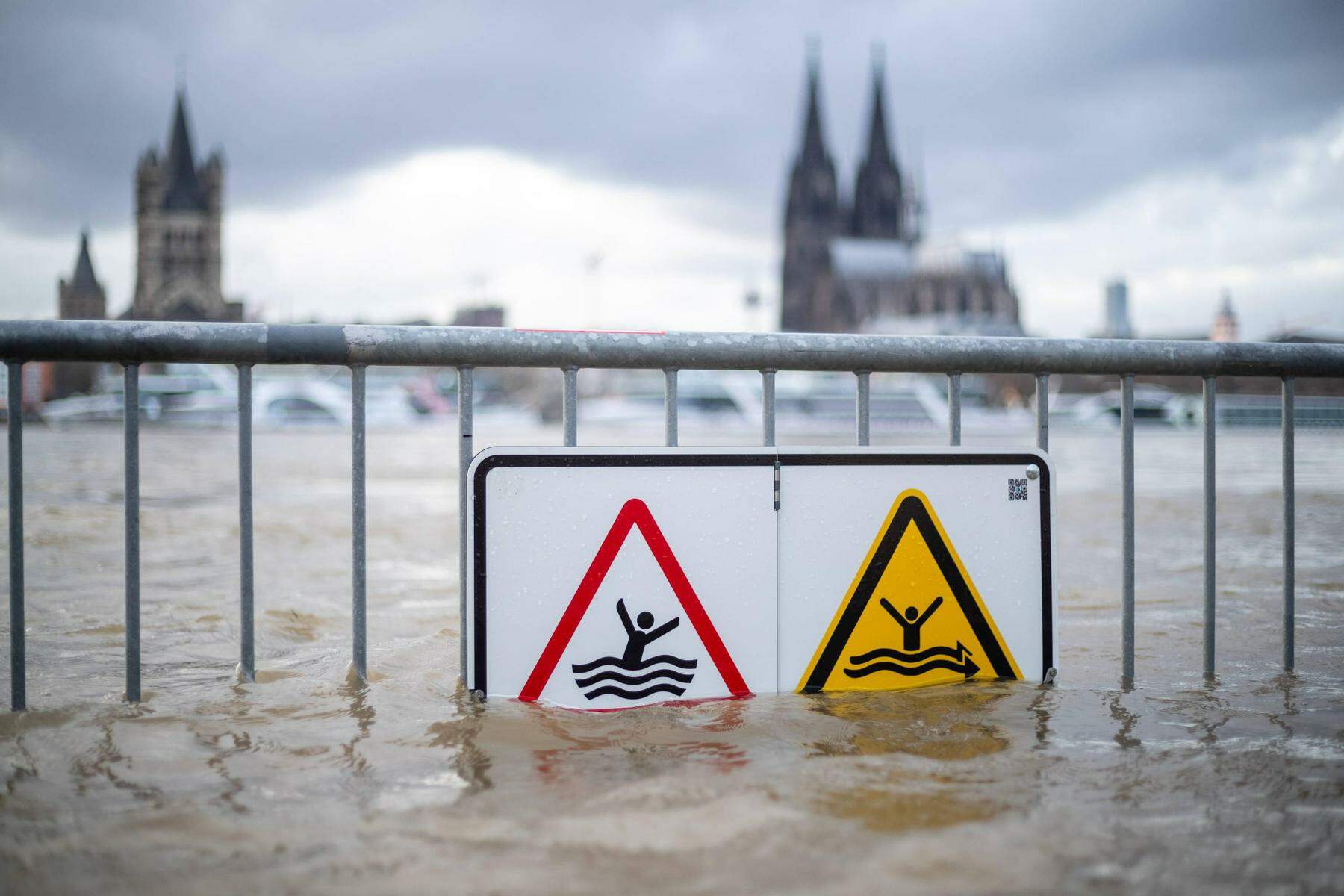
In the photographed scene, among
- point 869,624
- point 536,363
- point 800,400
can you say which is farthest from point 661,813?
point 800,400

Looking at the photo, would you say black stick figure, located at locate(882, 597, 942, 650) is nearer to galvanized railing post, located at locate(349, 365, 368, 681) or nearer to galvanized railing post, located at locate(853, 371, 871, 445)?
galvanized railing post, located at locate(853, 371, 871, 445)

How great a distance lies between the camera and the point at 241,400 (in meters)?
2.69

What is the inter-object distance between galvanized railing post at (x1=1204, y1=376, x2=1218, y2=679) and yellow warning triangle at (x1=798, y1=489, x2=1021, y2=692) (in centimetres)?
67

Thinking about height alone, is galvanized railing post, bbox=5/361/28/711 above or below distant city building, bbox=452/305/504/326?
below

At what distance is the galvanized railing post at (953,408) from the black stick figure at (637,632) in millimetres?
957

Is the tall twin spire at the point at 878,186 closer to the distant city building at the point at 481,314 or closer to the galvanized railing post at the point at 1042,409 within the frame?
the distant city building at the point at 481,314

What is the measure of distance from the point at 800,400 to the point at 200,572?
7265 cm

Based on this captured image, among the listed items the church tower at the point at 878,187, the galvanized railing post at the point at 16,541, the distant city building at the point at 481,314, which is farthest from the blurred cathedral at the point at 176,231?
the galvanized railing post at the point at 16,541

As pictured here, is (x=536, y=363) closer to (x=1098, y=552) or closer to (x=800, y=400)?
(x=1098, y=552)

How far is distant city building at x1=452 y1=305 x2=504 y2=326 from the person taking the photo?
110 metres

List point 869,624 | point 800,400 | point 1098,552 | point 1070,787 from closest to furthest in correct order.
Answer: point 1070,787 → point 869,624 → point 1098,552 → point 800,400

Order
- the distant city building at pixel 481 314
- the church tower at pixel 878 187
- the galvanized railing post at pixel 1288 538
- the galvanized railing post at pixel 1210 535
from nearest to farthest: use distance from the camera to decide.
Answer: the galvanized railing post at pixel 1210 535 < the galvanized railing post at pixel 1288 538 < the distant city building at pixel 481 314 < the church tower at pixel 878 187

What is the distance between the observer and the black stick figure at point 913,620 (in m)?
2.84

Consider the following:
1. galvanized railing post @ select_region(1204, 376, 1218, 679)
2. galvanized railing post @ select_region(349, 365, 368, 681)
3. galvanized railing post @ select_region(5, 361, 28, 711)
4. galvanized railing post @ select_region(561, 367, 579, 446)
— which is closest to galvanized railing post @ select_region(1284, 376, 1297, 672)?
galvanized railing post @ select_region(1204, 376, 1218, 679)
